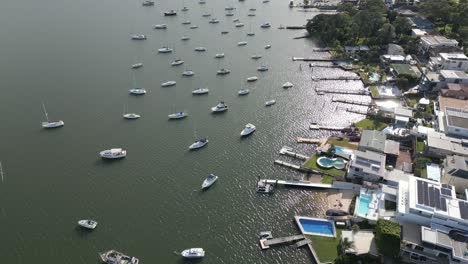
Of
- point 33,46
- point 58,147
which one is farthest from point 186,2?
point 58,147

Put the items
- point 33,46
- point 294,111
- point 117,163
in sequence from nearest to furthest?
point 117,163
point 294,111
point 33,46

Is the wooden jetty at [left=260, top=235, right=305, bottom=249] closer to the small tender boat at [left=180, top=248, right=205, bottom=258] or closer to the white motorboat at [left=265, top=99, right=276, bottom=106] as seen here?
the small tender boat at [left=180, top=248, right=205, bottom=258]

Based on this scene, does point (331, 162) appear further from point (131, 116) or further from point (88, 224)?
point (131, 116)

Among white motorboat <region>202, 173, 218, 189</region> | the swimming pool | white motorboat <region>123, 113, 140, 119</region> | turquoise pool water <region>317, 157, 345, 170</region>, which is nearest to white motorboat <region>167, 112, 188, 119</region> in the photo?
white motorboat <region>123, 113, 140, 119</region>

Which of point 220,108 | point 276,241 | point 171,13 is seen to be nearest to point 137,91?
point 220,108

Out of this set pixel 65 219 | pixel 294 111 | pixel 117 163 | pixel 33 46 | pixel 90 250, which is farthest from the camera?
pixel 33 46

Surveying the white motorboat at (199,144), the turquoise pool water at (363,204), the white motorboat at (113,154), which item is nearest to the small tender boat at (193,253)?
the turquoise pool water at (363,204)

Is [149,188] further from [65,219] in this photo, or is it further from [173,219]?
[65,219]
